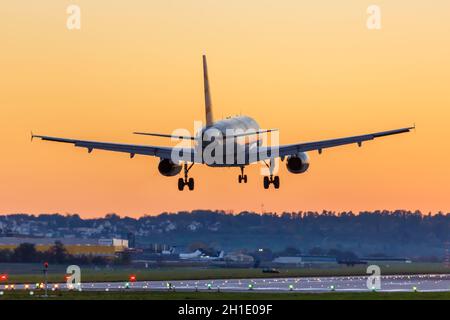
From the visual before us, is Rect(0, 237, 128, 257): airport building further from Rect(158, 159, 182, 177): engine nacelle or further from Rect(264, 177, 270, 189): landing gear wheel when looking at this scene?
Rect(264, 177, 270, 189): landing gear wheel

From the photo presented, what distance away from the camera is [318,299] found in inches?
3824

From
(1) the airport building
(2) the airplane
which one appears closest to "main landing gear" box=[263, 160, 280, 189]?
(2) the airplane

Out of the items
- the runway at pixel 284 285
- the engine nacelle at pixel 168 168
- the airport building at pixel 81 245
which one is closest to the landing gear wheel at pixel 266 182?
the engine nacelle at pixel 168 168

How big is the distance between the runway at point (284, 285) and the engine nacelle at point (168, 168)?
32.7ft

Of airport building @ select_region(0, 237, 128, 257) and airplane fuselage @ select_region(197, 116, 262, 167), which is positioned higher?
airplane fuselage @ select_region(197, 116, 262, 167)

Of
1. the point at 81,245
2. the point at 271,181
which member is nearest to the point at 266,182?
the point at 271,181

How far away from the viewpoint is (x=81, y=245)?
178 meters

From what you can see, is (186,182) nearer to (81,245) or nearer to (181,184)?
(181,184)

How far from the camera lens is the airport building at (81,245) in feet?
555

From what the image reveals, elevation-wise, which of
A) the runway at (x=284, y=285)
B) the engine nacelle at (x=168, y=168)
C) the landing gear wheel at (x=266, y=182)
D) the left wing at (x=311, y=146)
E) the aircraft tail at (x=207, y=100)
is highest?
the aircraft tail at (x=207, y=100)

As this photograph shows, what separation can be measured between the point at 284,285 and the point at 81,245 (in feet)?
187

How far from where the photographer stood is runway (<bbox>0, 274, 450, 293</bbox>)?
379 ft

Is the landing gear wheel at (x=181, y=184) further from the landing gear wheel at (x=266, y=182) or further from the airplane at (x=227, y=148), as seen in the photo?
the landing gear wheel at (x=266, y=182)

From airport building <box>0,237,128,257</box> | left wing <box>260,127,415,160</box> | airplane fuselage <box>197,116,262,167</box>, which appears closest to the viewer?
airplane fuselage <box>197,116,262,167</box>
